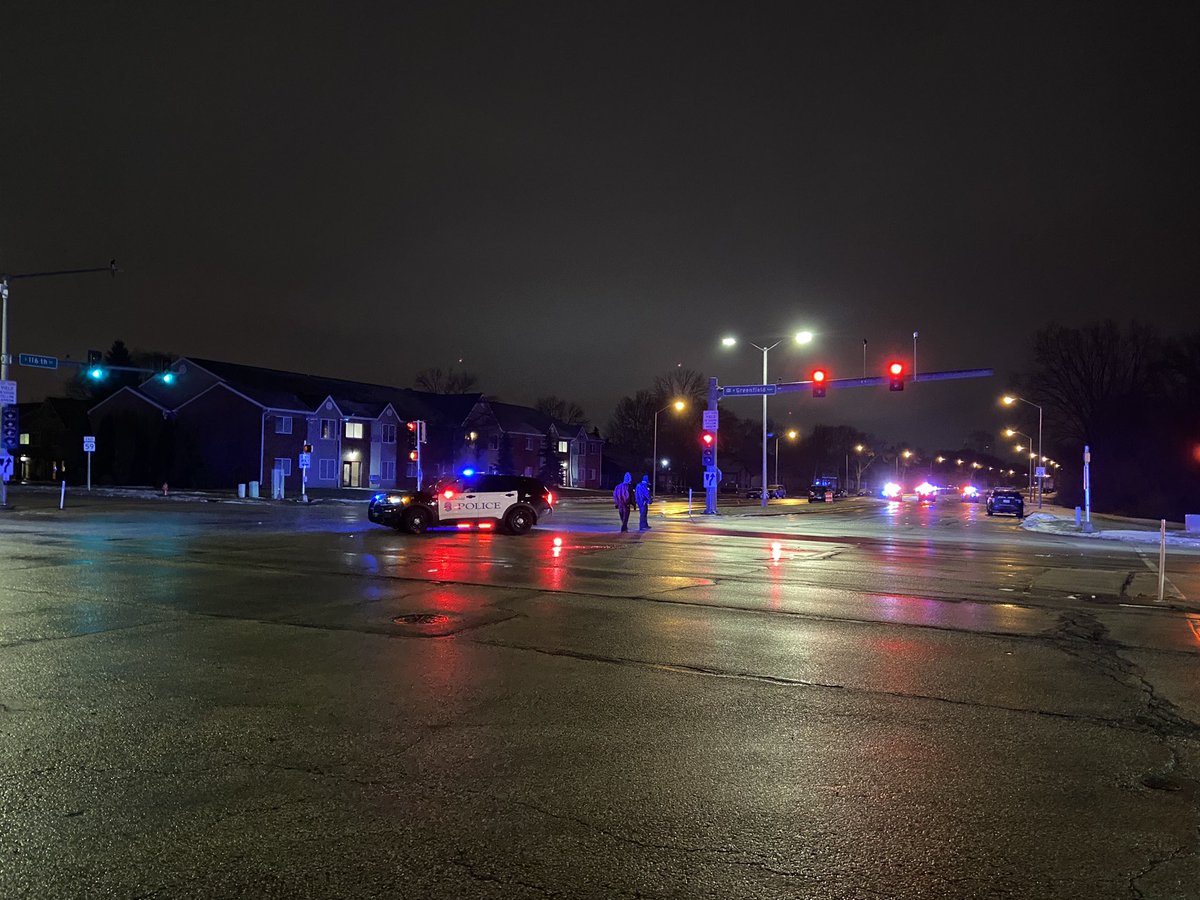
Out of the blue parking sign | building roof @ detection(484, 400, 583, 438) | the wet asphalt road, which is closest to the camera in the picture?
the wet asphalt road

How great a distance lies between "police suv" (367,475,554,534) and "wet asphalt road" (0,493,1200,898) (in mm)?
A: 10315

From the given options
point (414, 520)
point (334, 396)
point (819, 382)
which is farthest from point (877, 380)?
point (334, 396)

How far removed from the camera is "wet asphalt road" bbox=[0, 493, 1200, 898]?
12.7ft

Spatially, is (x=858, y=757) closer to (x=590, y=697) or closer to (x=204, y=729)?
(x=590, y=697)

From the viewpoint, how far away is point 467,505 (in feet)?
77.3

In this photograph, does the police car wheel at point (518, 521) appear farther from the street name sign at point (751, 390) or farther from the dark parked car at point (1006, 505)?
the dark parked car at point (1006, 505)

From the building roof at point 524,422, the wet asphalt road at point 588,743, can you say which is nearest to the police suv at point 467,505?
the wet asphalt road at point 588,743

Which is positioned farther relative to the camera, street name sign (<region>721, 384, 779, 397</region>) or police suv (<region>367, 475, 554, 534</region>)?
street name sign (<region>721, 384, 779, 397</region>)

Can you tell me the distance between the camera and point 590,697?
6.66 m

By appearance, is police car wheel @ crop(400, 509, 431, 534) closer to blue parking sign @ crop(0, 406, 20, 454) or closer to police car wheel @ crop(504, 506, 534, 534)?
police car wheel @ crop(504, 506, 534, 534)

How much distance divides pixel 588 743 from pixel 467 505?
18.3 m

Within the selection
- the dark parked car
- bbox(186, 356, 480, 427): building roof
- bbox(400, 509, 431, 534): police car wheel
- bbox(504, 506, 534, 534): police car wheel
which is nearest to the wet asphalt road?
bbox(400, 509, 431, 534): police car wheel

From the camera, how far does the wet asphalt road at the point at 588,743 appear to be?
3875 millimetres

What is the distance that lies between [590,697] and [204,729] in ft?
9.07
